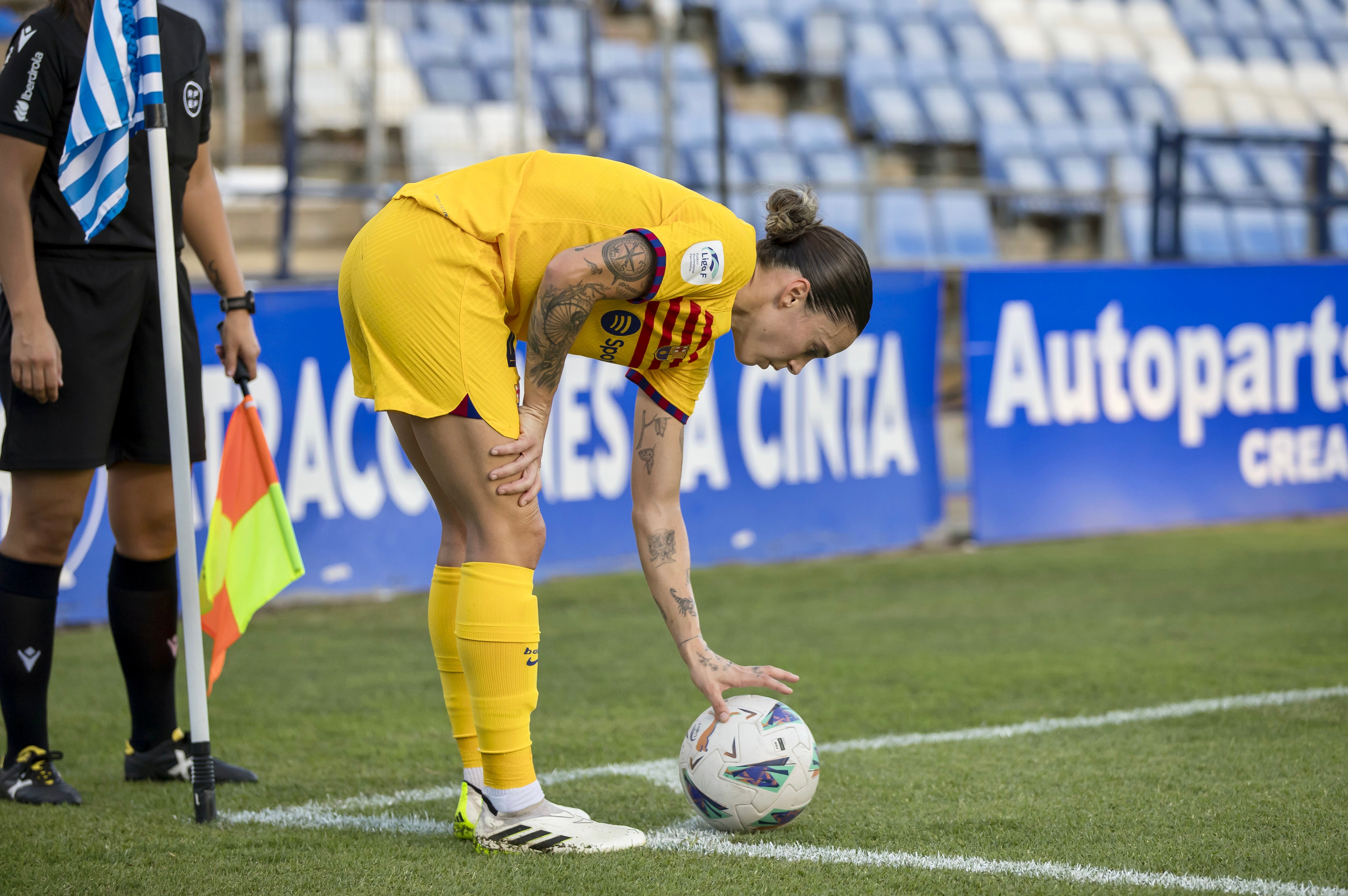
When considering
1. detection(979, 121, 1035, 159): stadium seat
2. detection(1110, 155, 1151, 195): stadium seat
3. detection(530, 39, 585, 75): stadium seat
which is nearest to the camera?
detection(530, 39, 585, 75): stadium seat

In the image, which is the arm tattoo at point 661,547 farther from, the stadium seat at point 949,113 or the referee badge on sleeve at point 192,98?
the stadium seat at point 949,113

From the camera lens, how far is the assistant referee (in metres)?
3.13

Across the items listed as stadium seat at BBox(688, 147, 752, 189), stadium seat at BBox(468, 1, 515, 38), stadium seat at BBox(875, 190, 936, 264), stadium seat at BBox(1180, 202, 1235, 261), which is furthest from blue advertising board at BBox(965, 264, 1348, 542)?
stadium seat at BBox(468, 1, 515, 38)

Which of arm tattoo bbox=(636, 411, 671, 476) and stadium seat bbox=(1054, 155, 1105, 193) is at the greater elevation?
stadium seat bbox=(1054, 155, 1105, 193)

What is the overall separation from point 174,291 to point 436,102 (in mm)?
7295

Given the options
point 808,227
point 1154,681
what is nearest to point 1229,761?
point 1154,681

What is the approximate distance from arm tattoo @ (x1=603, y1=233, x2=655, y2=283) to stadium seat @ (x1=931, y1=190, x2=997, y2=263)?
835cm

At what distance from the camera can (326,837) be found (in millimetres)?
2986

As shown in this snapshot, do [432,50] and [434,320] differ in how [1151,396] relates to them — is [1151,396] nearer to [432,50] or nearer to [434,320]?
[432,50]

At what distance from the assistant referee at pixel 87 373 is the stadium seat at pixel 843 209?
7071mm

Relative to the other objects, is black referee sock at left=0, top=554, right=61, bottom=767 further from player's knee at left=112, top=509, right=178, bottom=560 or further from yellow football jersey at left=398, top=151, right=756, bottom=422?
yellow football jersey at left=398, top=151, right=756, bottom=422

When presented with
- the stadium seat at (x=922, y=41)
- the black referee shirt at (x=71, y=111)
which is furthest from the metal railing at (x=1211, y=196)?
the black referee shirt at (x=71, y=111)

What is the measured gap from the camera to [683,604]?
118 inches

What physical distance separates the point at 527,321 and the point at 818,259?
0.61 meters
